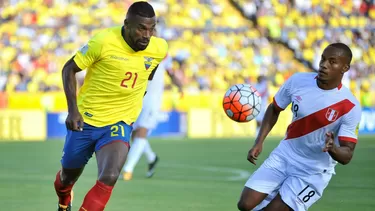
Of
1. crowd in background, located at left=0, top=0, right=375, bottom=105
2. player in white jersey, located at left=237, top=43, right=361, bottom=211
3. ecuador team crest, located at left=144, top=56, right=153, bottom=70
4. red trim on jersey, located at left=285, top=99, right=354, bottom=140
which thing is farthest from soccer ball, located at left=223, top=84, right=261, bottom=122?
crowd in background, located at left=0, top=0, right=375, bottom=105

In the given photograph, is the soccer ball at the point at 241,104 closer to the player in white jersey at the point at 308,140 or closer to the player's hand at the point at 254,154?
the player in white jersey at the point at 308,140

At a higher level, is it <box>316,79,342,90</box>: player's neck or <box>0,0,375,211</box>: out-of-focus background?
<box>316,79,342,90</box>: player's neck

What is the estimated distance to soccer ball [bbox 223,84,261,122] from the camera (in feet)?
25.7

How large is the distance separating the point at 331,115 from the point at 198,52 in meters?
22.8

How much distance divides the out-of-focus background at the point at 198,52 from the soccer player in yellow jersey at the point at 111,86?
1406cm

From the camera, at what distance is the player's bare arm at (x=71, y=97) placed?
21.2 ft

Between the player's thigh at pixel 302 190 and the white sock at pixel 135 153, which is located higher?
the player's thigh at pixel 302 190

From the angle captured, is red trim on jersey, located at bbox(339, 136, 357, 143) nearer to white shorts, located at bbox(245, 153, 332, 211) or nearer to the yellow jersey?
white shorts, located at bbox(245, 153, 332, 211)

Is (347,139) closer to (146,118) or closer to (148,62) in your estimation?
(148,62)


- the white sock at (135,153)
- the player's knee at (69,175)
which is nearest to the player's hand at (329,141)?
the player's knee at (69,175)

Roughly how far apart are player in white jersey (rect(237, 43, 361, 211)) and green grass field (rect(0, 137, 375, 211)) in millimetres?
2188

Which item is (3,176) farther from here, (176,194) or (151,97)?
(176,194)

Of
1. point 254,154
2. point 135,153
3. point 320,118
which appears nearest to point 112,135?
point 254,154

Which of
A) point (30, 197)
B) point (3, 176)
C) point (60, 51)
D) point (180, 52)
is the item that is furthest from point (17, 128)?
point (30, 197)
